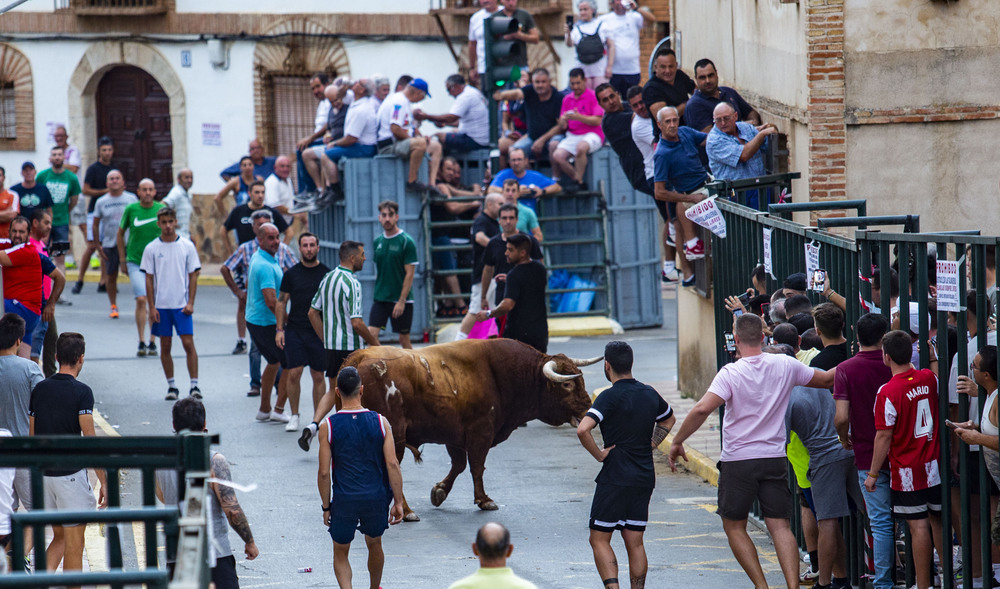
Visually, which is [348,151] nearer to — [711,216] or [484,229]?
[484,229]

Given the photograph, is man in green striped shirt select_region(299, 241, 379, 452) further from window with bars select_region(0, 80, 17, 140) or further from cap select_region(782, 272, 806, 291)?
window with bars select_region(0, 80, 17, 140)

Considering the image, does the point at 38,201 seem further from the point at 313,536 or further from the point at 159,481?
the point at 159,481

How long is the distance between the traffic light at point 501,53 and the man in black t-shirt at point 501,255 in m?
4.80

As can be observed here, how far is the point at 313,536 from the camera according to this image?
10422 mm

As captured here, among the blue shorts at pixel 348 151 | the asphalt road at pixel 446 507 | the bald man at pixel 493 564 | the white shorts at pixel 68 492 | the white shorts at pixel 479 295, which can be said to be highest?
the blue shorts at pixel 348 151

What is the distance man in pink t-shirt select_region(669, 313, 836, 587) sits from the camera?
8.23 metres

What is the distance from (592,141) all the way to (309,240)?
22.7ft

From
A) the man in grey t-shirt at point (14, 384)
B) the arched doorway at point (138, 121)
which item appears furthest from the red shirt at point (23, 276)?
the arched doorway at point (138, 121)

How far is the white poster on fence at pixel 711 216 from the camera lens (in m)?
11.0

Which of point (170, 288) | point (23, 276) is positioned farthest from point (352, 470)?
point (170, 288)

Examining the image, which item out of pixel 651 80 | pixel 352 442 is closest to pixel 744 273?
pixel 352 442

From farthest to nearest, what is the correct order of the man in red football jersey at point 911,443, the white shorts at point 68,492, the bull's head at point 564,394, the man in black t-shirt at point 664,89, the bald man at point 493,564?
the man in black t-shirt at point 664,89 → the bull's head at point 564,394 → the white shorts at point 68,492 → the man in red football jersey at point 911,443 → the bald man at point 493,564

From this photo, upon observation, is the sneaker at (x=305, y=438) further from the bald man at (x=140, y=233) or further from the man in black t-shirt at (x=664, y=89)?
the bald man at (x=140, y=233)

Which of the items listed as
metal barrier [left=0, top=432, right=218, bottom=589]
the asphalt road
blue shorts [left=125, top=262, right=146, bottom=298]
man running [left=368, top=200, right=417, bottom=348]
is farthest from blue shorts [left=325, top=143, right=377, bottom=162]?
metal barrier [left=0, top=432, right=218, bottom=589]
